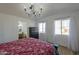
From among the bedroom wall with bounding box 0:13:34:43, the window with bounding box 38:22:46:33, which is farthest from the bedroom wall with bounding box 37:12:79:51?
the bedroom wall with bounding box 0:13:34:43

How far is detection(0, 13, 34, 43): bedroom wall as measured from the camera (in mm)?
1290

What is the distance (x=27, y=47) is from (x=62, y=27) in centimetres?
51

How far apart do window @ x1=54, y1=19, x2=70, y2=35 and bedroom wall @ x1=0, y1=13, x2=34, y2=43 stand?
33cm

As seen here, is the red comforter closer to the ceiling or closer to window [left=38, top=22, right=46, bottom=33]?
window [left=38, top=22, right=46, bottom=33]

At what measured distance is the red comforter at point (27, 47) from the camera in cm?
120

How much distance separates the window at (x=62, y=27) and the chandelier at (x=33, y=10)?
257 mm

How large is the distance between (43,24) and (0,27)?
54cm

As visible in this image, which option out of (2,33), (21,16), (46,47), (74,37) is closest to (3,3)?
(21,16)

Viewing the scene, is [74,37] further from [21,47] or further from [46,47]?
[21,47]

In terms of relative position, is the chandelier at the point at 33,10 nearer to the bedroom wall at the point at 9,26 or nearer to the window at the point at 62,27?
the bedroom wall at the point at 9,26

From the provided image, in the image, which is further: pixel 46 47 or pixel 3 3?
pixel 46 47

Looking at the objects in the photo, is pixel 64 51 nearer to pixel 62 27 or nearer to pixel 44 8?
pixel 62 27

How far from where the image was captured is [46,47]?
1.29 m
